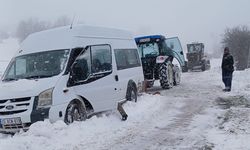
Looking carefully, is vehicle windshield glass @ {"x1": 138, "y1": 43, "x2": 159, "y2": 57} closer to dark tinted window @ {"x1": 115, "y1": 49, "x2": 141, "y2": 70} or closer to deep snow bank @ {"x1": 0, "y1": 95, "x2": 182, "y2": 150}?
dark tinted window @ {"x1": 115, "y1": 49, "x2": 141, "y2": 70}

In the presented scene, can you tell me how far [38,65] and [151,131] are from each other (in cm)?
314

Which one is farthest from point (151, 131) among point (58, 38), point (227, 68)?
point (227, 68)

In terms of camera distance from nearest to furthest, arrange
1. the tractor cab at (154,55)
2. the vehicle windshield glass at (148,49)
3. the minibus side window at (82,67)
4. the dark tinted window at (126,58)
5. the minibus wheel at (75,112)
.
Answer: the minibus wheel at (75,112)
the minibus side window at (82,67)
the dark tinted window at (126,58)
the tractor cab at (154,55)
the vehicle windshield glass at (148,49)

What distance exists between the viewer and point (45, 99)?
7676 millimetres

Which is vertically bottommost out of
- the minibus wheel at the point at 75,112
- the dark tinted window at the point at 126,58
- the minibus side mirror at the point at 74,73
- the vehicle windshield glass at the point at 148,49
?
the minibus wheel at the point at 75,112

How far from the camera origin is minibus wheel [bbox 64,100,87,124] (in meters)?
8.14

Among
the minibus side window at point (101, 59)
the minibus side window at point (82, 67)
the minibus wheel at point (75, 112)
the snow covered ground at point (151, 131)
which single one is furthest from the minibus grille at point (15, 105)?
the minibus side window at point (101, 59)

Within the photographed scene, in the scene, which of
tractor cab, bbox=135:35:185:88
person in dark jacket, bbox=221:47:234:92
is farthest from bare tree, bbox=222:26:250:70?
person in dark jacket, bbox=221:47:234:92

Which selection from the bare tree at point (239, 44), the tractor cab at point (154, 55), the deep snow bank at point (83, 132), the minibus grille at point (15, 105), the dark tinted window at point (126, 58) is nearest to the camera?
the deep snow bank at point (83, 132)

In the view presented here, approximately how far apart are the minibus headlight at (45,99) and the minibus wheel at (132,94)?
3788 millimetres

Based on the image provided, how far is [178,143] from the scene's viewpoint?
7062 mm

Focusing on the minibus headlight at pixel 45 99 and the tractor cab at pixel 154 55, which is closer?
the minibus headlight at pixel 45 99

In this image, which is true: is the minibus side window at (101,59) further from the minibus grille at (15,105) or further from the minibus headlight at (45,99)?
the minibus grille at (15,105)

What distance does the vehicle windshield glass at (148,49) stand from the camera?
17.2 meters
